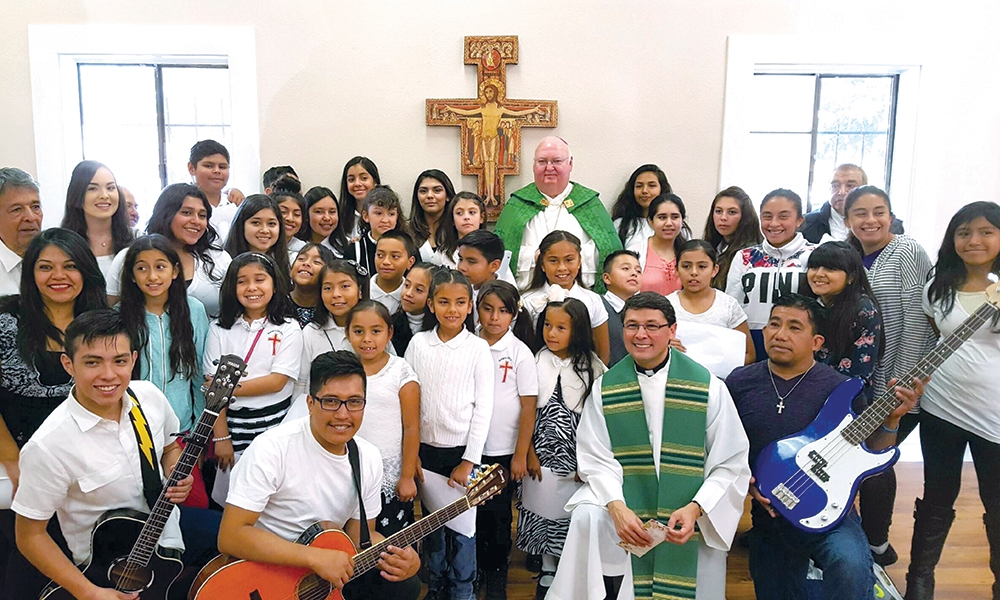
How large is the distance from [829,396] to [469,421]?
1417 millimetres

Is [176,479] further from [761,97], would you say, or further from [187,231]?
[761,97]

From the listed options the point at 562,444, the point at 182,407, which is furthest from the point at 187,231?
the point at 562,444

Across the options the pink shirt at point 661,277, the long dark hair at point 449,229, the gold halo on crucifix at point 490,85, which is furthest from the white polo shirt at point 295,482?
the gold halo on crucifix at point 490,85

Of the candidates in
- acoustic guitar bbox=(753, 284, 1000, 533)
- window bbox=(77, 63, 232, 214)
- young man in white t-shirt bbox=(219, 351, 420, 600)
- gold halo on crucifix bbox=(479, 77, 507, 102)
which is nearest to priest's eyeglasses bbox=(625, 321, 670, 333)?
acoustic guitar bbox=(753, 284, 1000, 533)

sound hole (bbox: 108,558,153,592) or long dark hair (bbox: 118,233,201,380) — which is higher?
long dark hair (bbox: 118,233,201,380)

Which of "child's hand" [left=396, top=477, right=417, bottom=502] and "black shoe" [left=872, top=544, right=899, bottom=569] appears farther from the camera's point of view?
"black shoe" [left=872, top=544, right=899, bottom=569]

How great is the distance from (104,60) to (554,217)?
3.59 metres

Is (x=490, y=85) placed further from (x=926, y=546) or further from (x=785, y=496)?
(x=926, y=546)

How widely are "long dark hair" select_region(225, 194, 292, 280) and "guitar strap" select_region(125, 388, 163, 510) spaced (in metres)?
1.10

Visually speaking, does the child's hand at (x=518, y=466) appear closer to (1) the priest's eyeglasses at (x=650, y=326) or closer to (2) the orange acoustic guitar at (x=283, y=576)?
(2) the orange acoustic guitar at (x=283, y=576)

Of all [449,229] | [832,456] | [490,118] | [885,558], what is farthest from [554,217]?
[885,558]

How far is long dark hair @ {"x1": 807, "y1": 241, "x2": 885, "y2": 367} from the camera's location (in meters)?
2.86

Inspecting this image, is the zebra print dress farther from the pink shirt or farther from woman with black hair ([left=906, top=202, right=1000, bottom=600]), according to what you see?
woman with black hair ([left=906, top=202, right=1000, bottom=600])

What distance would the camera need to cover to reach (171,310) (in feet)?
8.94
